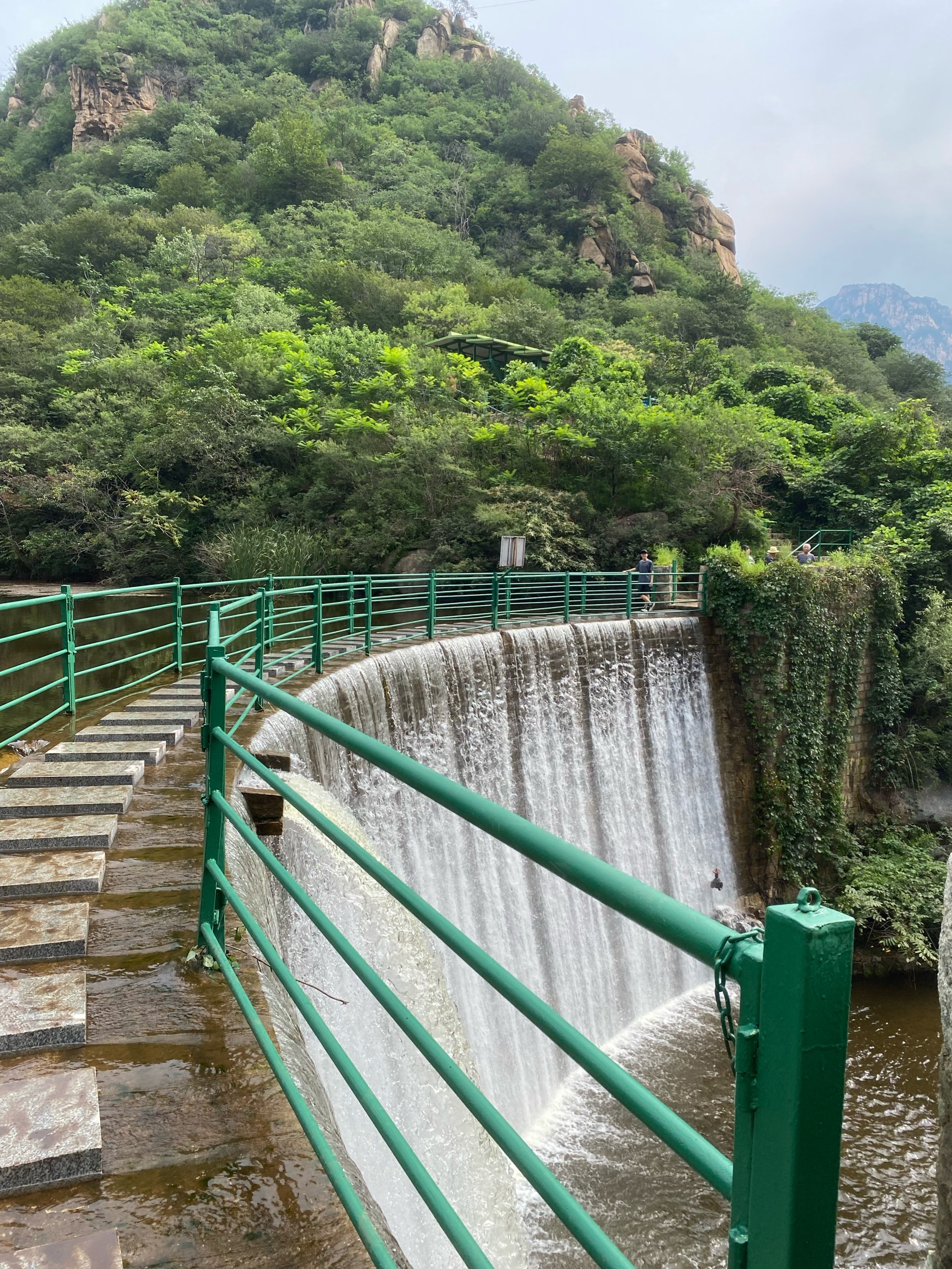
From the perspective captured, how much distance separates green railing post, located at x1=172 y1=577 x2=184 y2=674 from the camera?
7801 millimetres

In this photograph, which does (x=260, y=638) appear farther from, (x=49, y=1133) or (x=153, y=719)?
(x=49, y=1133)

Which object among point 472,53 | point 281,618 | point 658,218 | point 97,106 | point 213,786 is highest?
point 472,53

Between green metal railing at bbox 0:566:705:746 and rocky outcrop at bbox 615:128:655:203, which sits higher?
rocky outcrop at bbox 615:128:655:203

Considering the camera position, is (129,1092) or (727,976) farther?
(129,1092)

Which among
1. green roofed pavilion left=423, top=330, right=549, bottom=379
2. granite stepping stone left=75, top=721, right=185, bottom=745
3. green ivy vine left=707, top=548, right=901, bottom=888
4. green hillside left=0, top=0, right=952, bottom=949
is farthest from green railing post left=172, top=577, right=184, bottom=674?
green roofed pavilion left=423, top=330, right=549, bottom=379

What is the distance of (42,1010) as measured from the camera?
2.52 meters

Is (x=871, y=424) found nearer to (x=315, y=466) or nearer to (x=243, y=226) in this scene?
(x=315, y=466)

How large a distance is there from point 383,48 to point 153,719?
76365 millimetres

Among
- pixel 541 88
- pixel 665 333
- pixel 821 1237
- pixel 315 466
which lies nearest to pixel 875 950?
pixel 821 1237

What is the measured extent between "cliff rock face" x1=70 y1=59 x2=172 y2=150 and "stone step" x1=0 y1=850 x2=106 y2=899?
226 feet

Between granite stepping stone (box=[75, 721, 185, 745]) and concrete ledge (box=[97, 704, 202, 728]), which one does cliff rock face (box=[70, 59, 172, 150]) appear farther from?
granite stepping stone (box=[75, 721, 185, 745])

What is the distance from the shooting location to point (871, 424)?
943 inches

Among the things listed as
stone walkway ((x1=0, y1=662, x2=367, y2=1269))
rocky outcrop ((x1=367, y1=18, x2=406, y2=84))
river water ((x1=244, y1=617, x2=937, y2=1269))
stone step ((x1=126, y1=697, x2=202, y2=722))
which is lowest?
river water ((x1=244, y1=617, x2=937, y2=1269))

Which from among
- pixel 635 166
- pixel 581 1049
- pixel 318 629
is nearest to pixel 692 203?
pixel 635 166
